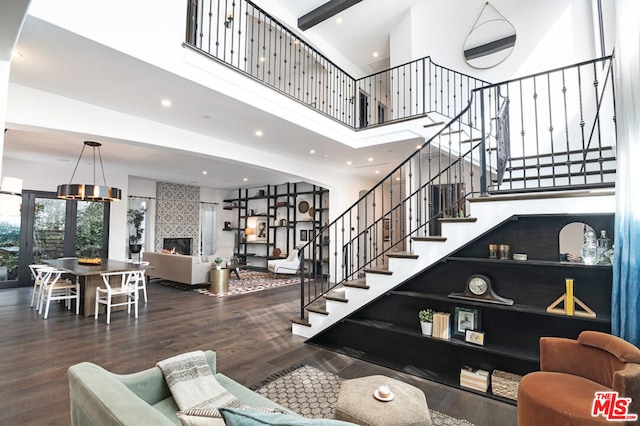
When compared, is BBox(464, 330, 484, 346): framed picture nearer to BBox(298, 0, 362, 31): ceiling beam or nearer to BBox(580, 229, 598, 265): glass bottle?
BBox(580, 229, 598, 265): glass bottle

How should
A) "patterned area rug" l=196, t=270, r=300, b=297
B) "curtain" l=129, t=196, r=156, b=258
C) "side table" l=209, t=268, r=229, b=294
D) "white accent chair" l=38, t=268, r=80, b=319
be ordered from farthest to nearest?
"curtain" l=129, t=196, r=156, b=258 < "patterned area rug" l=196, t=270, r=300, b=297 < "side table" l=209, t=268, r=229, b=294 < "white accent chair" l=38, t=268, r=80, b=319

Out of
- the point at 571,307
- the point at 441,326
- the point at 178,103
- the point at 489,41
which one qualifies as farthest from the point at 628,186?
the point at 489,41

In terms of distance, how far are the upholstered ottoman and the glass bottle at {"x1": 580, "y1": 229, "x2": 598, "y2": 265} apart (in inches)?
70.1

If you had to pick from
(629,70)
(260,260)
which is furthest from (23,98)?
(260,260)

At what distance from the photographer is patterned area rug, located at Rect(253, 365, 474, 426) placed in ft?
7.87

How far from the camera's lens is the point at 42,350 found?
356 cm

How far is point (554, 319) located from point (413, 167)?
15.0ft

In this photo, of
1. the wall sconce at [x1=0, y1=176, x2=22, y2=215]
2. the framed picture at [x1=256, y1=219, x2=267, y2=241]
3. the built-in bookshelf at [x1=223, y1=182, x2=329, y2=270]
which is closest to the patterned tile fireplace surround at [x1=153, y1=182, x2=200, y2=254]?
the built-in bookshelf at [x1=223, y1=182, x2=329, y2=270]

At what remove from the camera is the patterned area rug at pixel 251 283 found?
23.2 feet

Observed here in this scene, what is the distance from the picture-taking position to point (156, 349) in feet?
Answer: 11.9

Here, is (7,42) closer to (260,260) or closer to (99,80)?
(99,80)

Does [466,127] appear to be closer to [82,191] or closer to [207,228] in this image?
[82,191]

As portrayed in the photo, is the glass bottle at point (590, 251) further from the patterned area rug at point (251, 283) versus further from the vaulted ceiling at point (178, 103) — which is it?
the patterned area rug at point (251, 283)

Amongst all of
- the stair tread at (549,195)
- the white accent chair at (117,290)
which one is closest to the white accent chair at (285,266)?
the white accent chair at (117,290)
